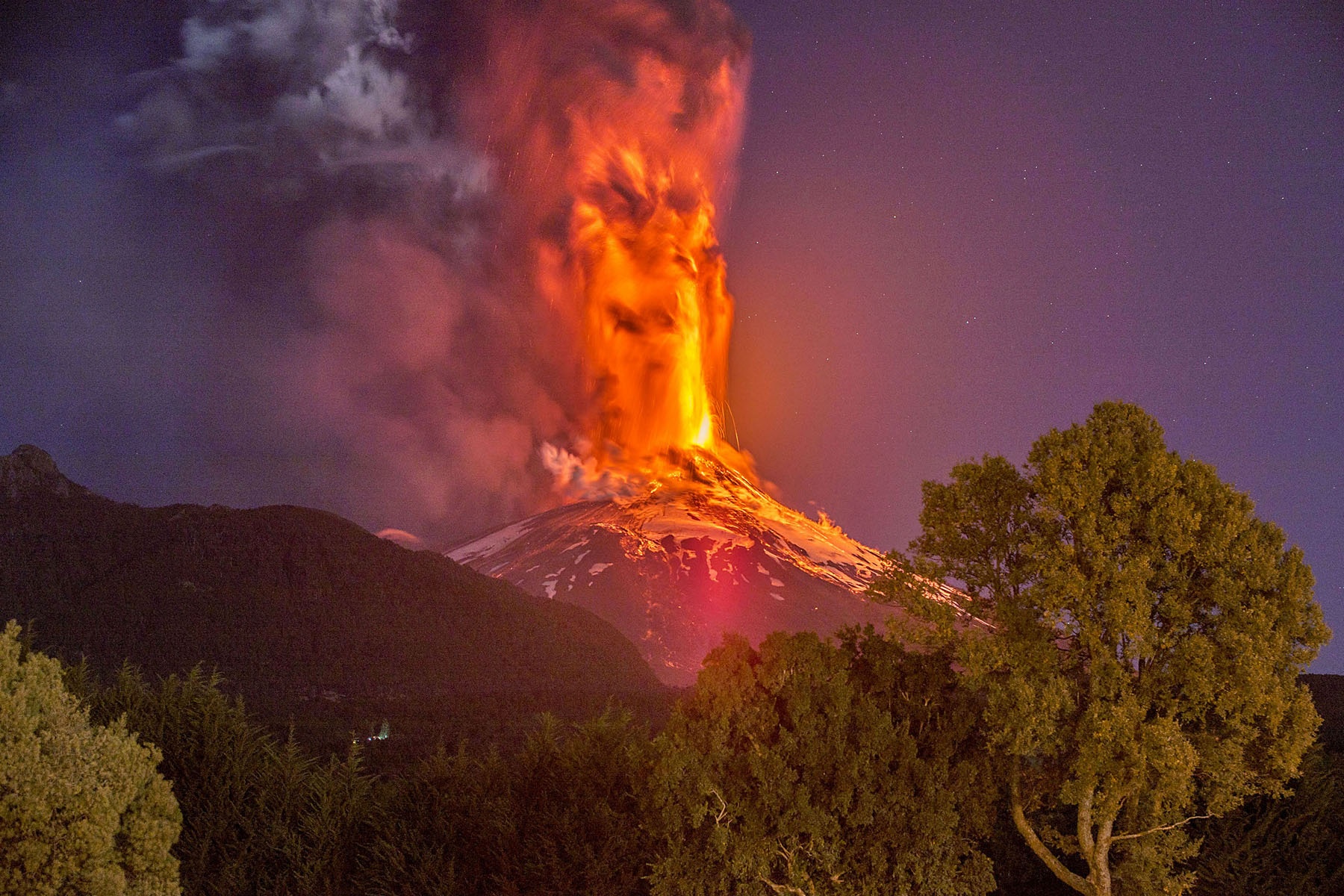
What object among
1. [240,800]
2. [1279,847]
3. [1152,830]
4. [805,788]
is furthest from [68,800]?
[1279,847]

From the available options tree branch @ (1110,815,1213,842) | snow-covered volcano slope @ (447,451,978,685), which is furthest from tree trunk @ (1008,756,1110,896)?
snow-covered volcano slope @ (447,451,978,685)

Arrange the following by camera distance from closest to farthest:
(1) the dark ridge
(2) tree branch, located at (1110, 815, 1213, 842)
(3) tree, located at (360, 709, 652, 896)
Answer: (2) tree branch, located at (1110, 815, 1213, 842) → (3) tree, located at (360, 709, 652, 896) → (1) the dark ridge

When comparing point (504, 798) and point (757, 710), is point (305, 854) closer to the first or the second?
point (504, 798)

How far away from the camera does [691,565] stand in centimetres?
16112

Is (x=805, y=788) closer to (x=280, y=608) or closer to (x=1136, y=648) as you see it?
(x=1136, y=648)

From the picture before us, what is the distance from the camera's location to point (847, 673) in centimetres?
1728

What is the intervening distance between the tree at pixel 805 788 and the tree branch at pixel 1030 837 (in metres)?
0.68

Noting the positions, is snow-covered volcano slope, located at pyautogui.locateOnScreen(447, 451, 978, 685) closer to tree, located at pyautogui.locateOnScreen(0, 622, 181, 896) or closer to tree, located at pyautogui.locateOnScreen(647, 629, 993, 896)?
tree, located at pyautogui.locateOnScreen(647, 629, 993, 896)

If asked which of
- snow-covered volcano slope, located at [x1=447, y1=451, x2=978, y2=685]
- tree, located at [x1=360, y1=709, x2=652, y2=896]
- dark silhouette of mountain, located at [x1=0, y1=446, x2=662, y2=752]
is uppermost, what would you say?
snow-covered volcano slope, located at [x1=447, y1=451, x2=978, y2=685]

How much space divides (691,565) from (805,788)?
147 m

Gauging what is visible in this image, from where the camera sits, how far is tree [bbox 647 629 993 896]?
1546 cm

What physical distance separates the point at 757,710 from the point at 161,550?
346ft

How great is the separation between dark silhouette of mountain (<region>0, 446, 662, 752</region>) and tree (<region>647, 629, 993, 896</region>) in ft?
226

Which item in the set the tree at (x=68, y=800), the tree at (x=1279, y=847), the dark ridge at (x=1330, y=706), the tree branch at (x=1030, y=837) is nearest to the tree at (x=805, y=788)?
the tree branch at (x=1030, y=837)
